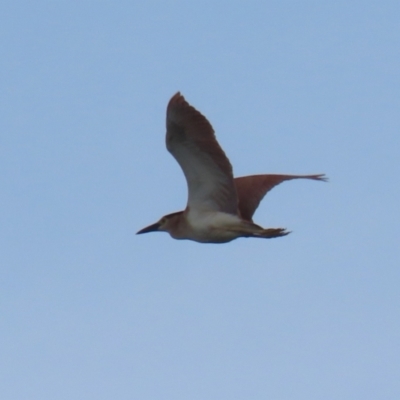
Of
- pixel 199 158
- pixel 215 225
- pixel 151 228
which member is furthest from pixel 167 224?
pixel 199 158

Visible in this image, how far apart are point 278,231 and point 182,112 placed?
2157mm

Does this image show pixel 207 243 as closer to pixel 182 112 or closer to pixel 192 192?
pixel 192 192

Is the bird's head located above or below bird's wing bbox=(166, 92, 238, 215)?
below

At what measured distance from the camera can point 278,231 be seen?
17203 millimetres

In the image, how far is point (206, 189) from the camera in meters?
17.4

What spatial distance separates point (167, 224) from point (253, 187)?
1.40 m

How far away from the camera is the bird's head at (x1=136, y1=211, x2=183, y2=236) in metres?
18.1

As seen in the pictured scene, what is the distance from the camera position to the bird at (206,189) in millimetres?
16422

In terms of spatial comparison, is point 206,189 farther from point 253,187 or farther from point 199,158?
point 253,187

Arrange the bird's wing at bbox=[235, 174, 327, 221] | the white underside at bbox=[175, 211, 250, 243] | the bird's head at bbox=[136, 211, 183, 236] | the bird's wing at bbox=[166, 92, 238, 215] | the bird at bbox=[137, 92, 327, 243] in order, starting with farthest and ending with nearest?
the bird's wing at bbox=[235, 174, 327, 221], the bird's head at bbox=[136, 211, 183, 236], the white underside at bbox=[175, 211, 250, 243], the bird at bbox=[137, 92, 327, 243], the bird's wing at bbox=[166, 92, 238, 215]

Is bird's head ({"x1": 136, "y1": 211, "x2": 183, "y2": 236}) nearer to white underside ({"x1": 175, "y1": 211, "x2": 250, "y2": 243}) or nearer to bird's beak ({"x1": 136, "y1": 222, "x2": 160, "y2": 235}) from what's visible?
bird's beak ({"x1": 136, "y1": 222, "x2": 160, "y2": 235})

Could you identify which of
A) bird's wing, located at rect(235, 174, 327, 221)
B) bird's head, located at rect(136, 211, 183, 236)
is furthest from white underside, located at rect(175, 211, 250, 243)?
bird's wing, located at rect(235, 174, 327, 221)

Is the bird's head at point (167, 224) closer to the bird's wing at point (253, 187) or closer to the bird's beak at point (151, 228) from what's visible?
the bird's beak at point (151, 228)

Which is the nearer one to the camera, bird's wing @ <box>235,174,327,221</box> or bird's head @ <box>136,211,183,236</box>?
bird's head @ <box>136,211,183,236</box>
